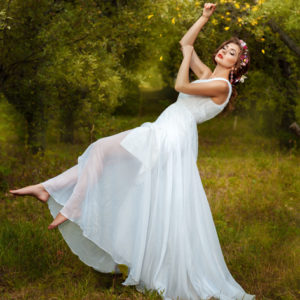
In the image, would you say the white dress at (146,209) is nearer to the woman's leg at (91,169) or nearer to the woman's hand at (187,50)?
the woman's leg at (91,169)

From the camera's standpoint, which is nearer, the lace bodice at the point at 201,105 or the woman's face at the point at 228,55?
the lace bodice at the point at 201,105

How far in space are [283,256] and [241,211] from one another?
1.60 m

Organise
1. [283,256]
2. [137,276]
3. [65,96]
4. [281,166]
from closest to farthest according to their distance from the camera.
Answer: [137,276]
[283,256]
[65,96]
[281,166]

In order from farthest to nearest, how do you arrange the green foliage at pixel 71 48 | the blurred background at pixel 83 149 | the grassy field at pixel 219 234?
the green foliage at pixel 71 48 → the blurred background at pixel 83 149 → the grassy field at pixel 219 234

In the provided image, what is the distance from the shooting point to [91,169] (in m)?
3.28

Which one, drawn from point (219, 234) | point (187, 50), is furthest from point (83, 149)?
point (187, 50)

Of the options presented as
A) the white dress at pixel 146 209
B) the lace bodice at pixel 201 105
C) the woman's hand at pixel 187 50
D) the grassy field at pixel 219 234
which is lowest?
the grassy field at pixel 219 234

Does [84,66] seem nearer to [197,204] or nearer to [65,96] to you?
[65,96]

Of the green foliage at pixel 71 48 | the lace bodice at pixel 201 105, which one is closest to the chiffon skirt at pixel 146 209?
the lace bodice at pixel 201 105

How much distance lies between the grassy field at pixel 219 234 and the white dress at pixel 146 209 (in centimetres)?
31

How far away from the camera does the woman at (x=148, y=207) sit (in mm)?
3268

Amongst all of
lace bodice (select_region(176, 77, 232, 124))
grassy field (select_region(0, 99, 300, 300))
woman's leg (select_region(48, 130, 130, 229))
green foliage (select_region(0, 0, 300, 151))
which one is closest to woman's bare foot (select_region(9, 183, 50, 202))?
woman's leg (select_region(48, 130, 130, 229))

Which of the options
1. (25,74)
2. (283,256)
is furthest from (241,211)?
(25,74)

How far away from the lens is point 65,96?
7273 mm
